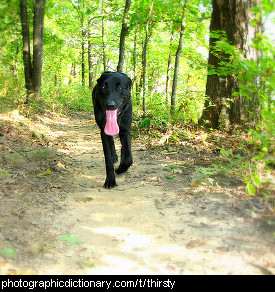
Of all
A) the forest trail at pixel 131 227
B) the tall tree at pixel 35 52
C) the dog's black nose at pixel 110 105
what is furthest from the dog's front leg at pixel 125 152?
the tall tree at pixel 35 52

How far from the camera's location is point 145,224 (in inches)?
102

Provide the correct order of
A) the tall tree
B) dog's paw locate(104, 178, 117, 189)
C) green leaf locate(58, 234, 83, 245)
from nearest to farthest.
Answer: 1. green leaf locate(58, 234, 83, 245)
2. dog's paw locate(104, 178, 117, 189)
3. the tall tree

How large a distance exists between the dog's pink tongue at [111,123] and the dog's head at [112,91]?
8cm

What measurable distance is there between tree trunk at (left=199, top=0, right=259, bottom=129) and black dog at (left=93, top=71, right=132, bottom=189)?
170cm

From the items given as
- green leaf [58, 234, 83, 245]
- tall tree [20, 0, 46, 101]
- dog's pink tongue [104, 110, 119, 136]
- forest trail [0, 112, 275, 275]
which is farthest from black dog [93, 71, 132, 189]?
tall tree [20, 0, 46, 101]

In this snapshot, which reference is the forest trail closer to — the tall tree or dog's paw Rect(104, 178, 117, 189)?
dog's paw Rect(104, 178, 117, 189)

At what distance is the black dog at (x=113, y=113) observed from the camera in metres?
3.68

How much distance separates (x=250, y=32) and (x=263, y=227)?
3838mm

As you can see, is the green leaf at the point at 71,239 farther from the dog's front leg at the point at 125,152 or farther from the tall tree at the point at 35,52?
the tall tree at the point at 35,52

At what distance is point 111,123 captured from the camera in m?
3.68

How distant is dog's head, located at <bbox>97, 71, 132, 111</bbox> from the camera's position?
12.0ft

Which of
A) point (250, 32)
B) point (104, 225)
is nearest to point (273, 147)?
point (104, 225)
